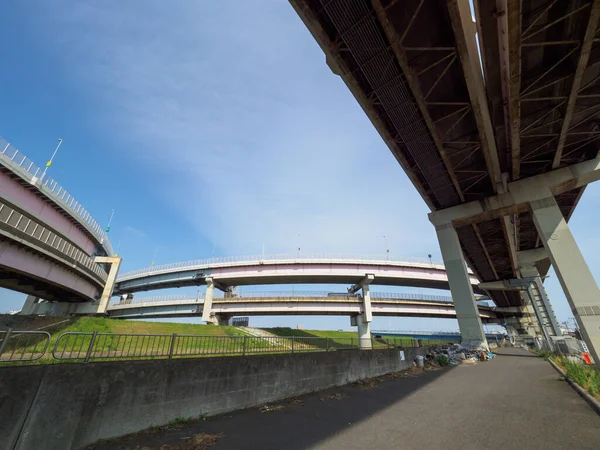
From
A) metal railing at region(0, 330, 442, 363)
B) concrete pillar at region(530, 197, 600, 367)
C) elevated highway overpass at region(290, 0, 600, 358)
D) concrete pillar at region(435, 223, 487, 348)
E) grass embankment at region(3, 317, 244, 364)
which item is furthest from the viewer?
concrete pillar at region(435, 223, 487, 348)

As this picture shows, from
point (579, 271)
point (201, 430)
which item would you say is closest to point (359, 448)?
point (201, 430)

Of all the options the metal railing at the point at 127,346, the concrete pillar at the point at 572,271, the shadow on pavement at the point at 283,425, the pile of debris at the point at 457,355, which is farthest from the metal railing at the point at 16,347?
the concrete pillar at the point at 572,271

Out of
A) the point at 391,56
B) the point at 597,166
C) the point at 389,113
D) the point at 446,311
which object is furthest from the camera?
the point at 446,311

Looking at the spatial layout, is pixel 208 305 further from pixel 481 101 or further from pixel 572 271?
pixel 572 271

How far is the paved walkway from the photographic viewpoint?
466cm

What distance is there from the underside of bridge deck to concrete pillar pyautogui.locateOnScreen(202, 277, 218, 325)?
37195 mm

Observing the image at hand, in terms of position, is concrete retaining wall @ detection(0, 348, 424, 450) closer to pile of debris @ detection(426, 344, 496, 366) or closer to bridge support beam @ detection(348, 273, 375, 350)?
pile of debris @ detection(426, 344, 496, 366)

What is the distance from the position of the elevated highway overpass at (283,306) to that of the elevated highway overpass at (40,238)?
15919 mm

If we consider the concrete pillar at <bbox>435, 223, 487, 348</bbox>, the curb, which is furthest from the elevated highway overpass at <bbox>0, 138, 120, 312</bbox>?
the concrete pillar at <bbox>435, 223, 487, 348</bbox>

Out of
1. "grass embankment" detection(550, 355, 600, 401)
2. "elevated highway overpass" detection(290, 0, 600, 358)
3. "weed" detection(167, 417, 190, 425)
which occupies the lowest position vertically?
"weed" detection(167, 417, 190, 425)

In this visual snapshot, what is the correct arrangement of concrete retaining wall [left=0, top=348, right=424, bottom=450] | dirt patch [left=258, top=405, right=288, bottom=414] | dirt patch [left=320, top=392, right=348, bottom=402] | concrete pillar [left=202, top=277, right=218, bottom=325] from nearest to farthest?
1. concrete retaining wall [left=0, top=348, right=424, bottom=450]
2. dirt patch [left=258, top=405, right=288, bottom=414]
3. dirt patch [left=320, top=392, right=348, bottom=402]
4. concrete pillar [left=202, top=277, right=218, bottom=325]

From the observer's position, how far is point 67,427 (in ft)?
14.1

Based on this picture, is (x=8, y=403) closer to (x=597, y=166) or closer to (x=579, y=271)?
(x=579, y=271)

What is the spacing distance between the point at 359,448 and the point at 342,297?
41.1 m
